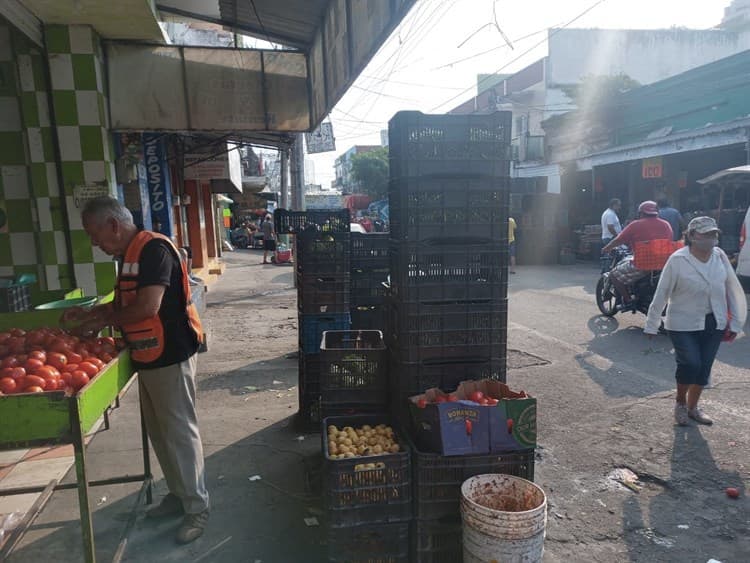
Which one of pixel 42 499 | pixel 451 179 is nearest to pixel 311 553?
pixel 42 499

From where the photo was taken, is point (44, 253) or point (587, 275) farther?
point (587, 275)

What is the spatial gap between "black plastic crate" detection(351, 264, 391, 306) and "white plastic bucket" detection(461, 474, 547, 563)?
10.3 feet

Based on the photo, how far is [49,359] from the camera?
2.77 m

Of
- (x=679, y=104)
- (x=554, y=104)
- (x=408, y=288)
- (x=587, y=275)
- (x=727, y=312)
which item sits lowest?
(x=587, y=275)

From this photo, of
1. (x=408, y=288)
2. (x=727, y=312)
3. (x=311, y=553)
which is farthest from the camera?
(x=727, y=312)

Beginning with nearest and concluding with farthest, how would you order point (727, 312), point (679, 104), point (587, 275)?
point (727, 312)
point (587, 275)
point (679, 104)

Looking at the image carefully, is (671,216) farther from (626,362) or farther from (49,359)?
(49,359)

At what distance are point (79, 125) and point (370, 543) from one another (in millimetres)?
5225

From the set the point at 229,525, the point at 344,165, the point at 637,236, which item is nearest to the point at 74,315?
the point at 229,525

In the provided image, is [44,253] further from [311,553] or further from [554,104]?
[554,104]

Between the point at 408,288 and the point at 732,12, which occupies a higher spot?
the point at 732,12

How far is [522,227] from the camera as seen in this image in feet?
60.0

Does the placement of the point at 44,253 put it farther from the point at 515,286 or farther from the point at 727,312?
the point at 515,286

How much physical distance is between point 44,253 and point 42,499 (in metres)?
3.51
